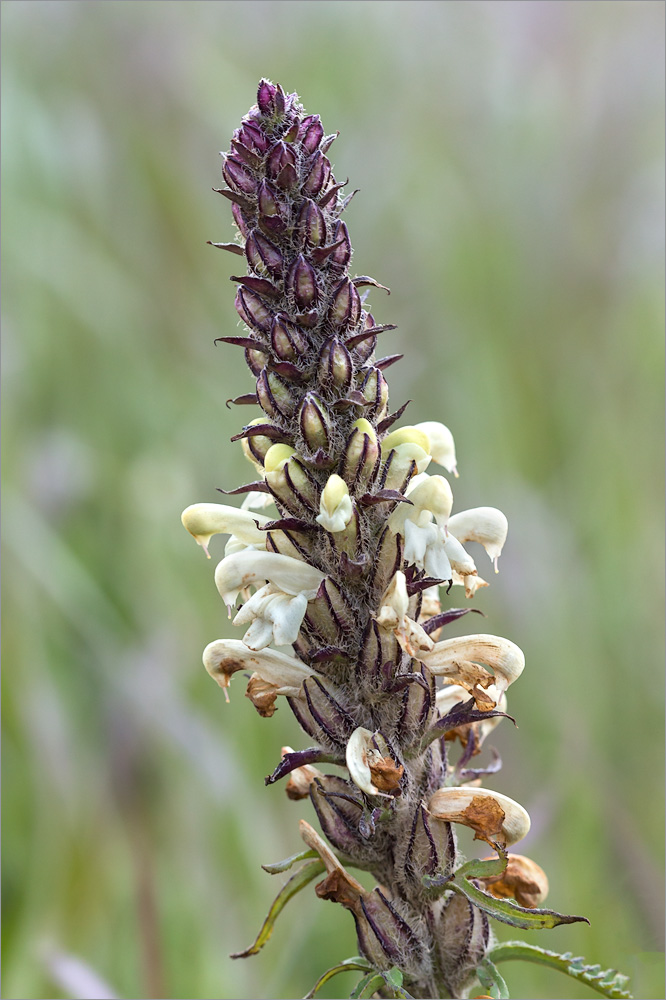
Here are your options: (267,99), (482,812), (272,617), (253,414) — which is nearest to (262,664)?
(272,617)

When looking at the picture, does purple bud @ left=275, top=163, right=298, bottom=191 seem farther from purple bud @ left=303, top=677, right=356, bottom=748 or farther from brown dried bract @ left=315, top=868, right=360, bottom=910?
brown dried bract @ left=315, top=868, right=360, bottom=910

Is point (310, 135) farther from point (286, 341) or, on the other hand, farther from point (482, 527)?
point (482, 527)

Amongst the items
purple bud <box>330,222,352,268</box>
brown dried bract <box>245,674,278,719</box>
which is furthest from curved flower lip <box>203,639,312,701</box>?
purple bud <box>330,222,352,268</box>

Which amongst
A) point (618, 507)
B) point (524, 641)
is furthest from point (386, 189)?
point (524, 641)

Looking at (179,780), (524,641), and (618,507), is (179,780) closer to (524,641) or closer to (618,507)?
(524,641)

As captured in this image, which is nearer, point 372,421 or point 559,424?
point 372,421

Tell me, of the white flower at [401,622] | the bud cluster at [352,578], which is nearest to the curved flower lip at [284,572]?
Result: the bud cluster at [352,578]
